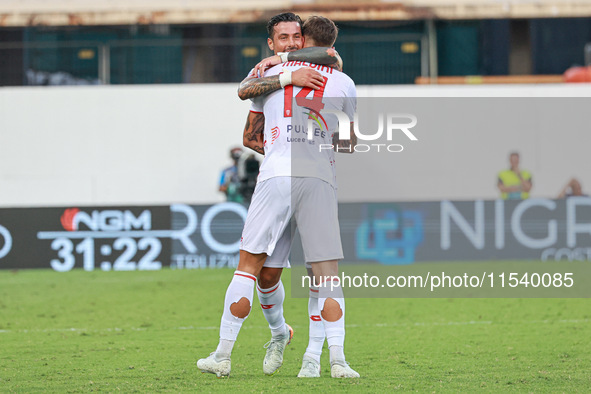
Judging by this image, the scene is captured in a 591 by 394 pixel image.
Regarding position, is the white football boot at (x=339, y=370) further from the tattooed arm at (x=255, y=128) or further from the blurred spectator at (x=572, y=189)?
the blurred spectator at (x=572, y=189)

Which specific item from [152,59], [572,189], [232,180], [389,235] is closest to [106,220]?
[232,180]

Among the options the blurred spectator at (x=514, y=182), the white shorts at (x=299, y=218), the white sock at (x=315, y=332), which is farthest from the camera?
the blurred spectator at (x=514, y=182)

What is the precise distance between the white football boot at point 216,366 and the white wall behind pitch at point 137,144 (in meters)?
11.7

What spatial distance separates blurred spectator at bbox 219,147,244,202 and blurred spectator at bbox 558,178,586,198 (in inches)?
212

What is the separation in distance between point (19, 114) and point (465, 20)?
8.52 m

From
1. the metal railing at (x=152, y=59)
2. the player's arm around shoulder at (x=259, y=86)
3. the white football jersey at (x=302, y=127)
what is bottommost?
the white football jersey at (x=302, y=127)

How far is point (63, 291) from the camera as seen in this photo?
10391 millimetres

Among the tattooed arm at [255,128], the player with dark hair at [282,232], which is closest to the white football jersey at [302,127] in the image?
the player with dark hair at [282,232]

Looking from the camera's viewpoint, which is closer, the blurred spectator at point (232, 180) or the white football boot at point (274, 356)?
the white football boot at point (274, 356)

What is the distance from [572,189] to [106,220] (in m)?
7.80

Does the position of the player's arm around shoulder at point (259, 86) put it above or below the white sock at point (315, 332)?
above

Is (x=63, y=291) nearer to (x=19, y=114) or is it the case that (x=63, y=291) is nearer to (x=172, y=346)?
(x=172, y=346)

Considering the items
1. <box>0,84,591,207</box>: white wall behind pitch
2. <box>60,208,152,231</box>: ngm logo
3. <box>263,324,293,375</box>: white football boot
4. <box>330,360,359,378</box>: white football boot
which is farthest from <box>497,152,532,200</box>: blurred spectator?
<box>330,360,359,378</box>: white football boot

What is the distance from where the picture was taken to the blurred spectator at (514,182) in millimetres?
14894
